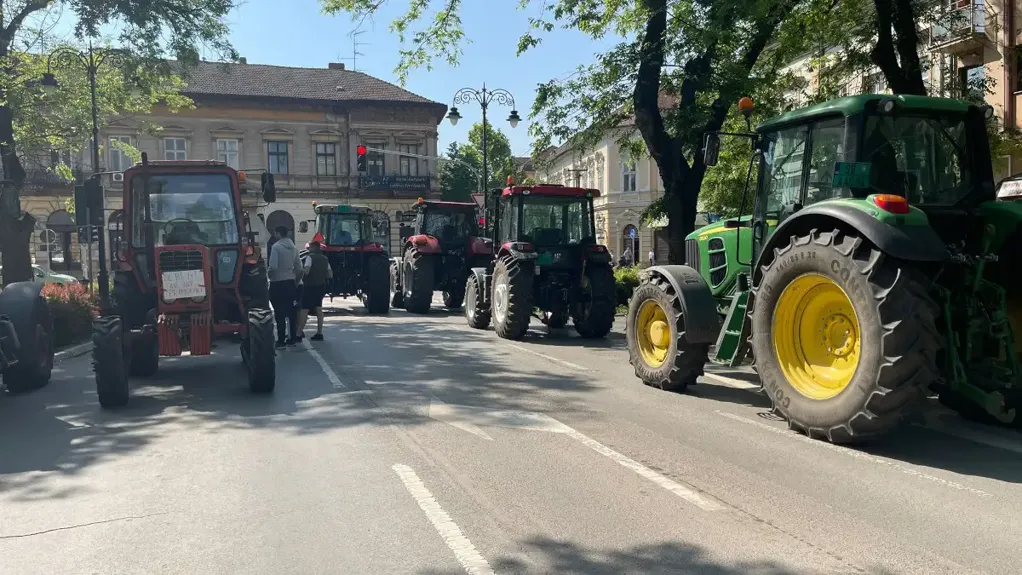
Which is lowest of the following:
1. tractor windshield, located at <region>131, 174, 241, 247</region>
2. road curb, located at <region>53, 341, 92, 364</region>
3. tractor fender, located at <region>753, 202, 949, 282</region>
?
road curb, located at <region>53, 341, 92, 364</region>

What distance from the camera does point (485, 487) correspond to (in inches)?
201

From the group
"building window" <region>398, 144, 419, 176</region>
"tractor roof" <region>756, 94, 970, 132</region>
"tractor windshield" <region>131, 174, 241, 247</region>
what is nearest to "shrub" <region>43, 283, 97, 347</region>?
"tractor windshield" <region>131, 174, 241, 247</region>

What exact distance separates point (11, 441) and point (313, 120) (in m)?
43.7

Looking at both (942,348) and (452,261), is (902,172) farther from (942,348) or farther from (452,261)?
(452,261)

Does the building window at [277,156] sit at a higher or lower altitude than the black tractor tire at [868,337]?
higher

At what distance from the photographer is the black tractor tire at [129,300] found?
9492mm

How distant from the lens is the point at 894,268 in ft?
18.7

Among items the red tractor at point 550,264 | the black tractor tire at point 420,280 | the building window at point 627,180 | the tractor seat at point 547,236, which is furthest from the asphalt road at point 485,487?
the building window at point 627,180

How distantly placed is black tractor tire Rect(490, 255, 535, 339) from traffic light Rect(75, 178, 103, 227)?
6.16 metres

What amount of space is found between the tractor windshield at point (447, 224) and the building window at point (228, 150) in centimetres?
3101

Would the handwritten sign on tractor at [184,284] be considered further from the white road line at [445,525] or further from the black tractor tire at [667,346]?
the black tractor tire at [667,346]

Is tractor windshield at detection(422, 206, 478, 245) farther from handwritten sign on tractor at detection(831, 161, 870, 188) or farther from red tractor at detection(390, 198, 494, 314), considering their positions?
handwritten sign on tractor at detection(831, 161, 870, 188)

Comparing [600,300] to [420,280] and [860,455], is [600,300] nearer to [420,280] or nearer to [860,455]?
[420,280]

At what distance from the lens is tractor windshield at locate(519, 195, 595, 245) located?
14.3 meters
